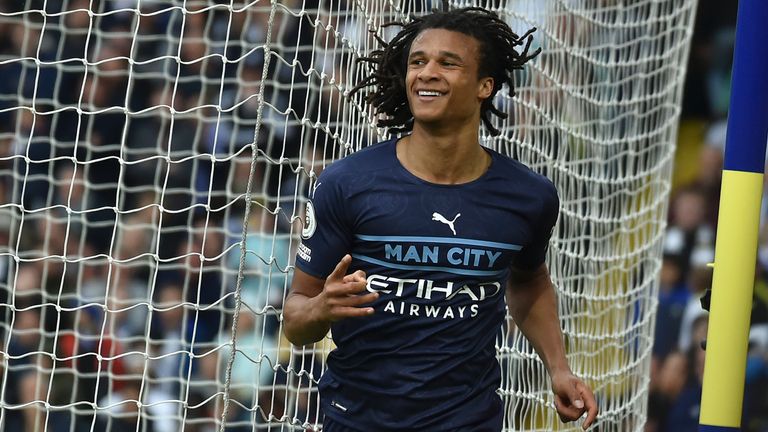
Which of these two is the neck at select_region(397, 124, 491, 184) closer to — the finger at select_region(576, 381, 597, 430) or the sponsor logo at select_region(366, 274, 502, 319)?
the sponsor logo at select_region(366, 274, 502, 319)

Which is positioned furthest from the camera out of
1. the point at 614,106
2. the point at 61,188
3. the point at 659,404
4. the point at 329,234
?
the point at 659,404

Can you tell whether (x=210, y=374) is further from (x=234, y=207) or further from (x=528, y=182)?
(x=528, y=182)

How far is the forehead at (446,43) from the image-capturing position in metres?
3.10

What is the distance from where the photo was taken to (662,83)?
241 inches

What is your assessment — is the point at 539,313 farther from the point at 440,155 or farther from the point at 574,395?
the point at 440,155

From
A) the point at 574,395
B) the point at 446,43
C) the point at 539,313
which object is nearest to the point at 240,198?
the point at 539,313

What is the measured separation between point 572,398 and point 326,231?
2.38ft

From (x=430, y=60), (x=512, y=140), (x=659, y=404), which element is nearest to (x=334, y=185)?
(x=430, y=60)

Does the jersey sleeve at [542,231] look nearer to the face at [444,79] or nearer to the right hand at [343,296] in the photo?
Answer: the face at [444,79]

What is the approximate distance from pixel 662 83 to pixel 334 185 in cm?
346

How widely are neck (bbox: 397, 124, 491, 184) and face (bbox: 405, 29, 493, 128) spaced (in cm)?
3

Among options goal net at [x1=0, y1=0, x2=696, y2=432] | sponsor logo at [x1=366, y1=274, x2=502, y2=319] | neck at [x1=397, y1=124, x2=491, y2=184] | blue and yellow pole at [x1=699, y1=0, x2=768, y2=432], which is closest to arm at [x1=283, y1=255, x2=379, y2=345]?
sponsor logo at [x1=366, y1=274, x2=502, y2=319]

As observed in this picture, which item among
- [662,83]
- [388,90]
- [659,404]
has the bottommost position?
[659,404]

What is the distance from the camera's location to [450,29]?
3.15 metres
